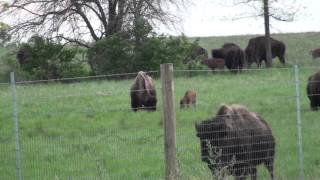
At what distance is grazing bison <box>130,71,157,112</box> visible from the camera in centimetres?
2077

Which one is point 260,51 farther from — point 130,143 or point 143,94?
point 130,143

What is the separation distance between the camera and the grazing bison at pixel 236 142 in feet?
33.8

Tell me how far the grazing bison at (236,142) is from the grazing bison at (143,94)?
Answer: 941 centimetres

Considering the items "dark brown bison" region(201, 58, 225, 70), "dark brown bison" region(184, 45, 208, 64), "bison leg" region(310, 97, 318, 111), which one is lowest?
"bison leg" region(310, 97, 318, 111)

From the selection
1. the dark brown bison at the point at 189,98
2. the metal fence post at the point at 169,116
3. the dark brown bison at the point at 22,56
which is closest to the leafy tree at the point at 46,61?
the dark brown bison at the point at 22,56

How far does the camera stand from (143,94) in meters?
21.0

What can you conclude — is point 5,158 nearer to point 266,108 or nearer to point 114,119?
point 114,119

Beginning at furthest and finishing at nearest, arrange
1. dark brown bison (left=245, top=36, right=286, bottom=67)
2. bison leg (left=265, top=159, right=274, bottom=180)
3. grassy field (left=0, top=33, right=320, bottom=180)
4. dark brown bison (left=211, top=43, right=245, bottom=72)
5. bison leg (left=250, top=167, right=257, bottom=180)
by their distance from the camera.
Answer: dark brown bison (left=245, top=36, right=286, bottom=67)
dark brown bison (left=211, top=43, right=245, bottom=72)
grassy field (left=0, top=33, right=320, bottom=180)
bison leg (left=265, top=159, right=274, bottom=180)
bison leg (left=250, top=167, right=257, bottom=180)

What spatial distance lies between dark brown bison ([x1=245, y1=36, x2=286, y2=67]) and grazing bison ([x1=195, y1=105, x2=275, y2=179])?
28.2 meters

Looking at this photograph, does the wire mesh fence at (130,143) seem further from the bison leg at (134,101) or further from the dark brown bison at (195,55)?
the dark brown bison at (195,55)

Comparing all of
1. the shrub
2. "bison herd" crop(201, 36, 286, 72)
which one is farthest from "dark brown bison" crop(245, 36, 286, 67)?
the shrub

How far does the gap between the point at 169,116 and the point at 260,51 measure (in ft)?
98.9

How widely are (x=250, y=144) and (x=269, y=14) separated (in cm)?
2778

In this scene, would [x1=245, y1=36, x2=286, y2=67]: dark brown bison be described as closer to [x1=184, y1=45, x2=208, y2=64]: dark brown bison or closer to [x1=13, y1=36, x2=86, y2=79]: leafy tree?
[x1=184, y1=45, x2=208, y2=64]: dark brown bison
